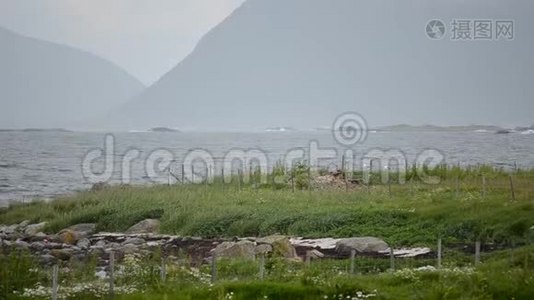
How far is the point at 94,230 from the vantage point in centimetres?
3297

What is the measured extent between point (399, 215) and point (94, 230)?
46.8ft

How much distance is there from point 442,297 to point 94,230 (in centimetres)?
2223

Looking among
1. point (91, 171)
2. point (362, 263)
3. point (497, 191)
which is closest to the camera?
point (362, 263)

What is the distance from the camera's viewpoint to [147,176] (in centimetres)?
7350

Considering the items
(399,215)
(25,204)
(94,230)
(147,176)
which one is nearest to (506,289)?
(399,215)

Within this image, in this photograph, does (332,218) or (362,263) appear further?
(332,218)

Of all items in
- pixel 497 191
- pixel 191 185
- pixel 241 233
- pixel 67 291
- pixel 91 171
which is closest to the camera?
pixel 67 291

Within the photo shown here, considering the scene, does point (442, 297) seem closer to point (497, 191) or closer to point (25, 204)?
point (497, 191)

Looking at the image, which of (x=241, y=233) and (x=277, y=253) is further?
(x=241, y=233)

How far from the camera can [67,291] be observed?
1497cm

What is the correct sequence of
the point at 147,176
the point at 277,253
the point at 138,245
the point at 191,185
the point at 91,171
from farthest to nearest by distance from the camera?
1. the point at 91,171
2. the point at 147,176
3. the point at 191,185
4. the point at 138,245
5. the point at 277,253

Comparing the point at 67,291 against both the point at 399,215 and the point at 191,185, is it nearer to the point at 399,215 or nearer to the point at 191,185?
the point at 399,215

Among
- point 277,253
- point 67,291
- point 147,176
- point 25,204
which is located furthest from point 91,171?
point 67,291

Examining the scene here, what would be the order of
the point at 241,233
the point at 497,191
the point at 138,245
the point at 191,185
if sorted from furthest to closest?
the point at 191,185 → the point at 497,191 → the point at 241,233 → the point at 138,245
